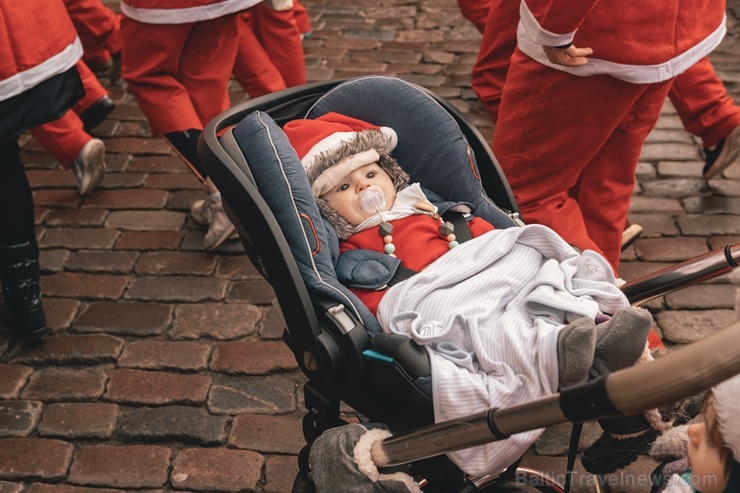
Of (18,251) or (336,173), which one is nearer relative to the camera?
(336,173)

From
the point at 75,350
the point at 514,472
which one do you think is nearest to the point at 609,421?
the point at 514,472

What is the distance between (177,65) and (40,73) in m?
0.83

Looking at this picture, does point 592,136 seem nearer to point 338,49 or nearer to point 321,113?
point 321,113

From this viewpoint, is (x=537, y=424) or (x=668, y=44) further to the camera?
(x=668, y=44)

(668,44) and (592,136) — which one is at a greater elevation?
(668,44)

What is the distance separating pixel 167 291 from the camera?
378 centimetres

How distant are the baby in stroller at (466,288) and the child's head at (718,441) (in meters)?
0.25

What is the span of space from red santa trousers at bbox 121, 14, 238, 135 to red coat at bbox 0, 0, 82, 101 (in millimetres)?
498

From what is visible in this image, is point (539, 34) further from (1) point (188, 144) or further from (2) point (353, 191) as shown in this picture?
(1) point (188, 144)

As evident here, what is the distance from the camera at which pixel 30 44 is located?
3012 millimetres

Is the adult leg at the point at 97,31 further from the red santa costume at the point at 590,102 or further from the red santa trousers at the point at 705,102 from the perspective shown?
the red santa trousers at the point at 705,102

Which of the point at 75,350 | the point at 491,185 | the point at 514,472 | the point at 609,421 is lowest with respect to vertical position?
the point at 75,350

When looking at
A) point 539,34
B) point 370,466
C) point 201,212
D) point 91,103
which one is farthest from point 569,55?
point 91,103

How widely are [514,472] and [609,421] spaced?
0.32 metres
